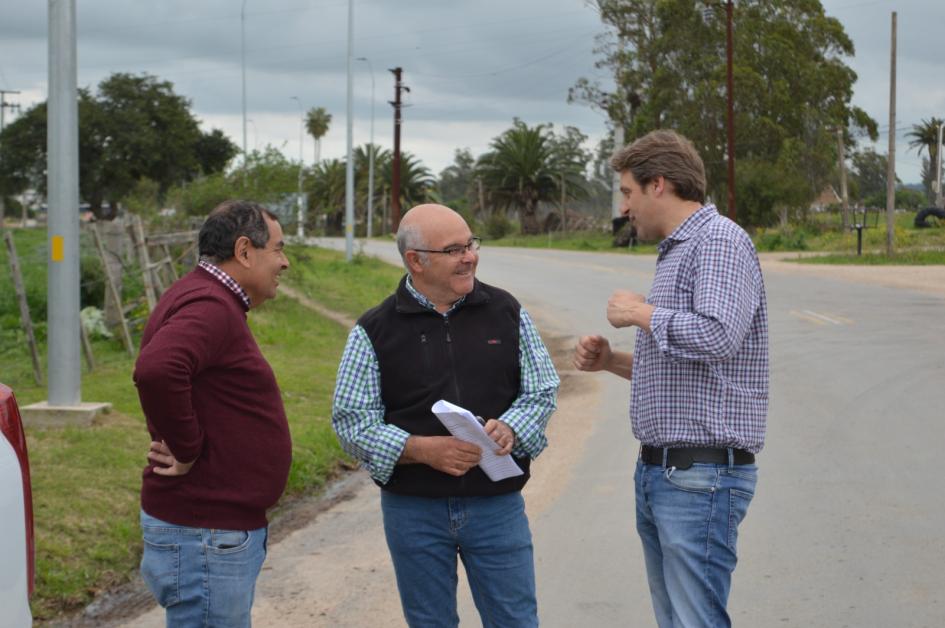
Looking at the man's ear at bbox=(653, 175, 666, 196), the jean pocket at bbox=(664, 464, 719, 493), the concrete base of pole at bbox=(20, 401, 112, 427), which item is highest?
the man's ear at bbox=(653, 175, 666, 196)

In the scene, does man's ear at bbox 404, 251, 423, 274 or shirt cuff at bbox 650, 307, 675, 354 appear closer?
shirt cuff at bbox 650, 307, 675, 354

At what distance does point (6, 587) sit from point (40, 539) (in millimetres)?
3931

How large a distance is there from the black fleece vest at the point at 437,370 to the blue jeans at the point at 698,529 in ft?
1.61

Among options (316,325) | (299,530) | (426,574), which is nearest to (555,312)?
(316,325)

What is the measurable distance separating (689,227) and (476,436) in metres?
0.90

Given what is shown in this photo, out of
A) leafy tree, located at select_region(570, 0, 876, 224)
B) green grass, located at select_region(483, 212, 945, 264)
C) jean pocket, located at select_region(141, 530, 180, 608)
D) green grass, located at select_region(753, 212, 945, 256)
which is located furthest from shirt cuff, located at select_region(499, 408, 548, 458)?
leafy tree, located at select_region(570, 0, 876, 224)

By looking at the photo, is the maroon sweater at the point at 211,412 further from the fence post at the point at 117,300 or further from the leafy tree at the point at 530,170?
the leafy tree at the point at 530,170

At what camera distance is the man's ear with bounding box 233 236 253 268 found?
374 cm

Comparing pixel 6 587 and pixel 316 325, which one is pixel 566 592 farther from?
pixel 316 325

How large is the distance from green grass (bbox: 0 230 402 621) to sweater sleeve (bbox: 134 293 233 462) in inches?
110

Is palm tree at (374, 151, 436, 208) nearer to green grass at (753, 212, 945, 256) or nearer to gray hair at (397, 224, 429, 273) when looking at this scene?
green grass at (753, 212, 945, 256)

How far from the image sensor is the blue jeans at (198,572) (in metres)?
3.59

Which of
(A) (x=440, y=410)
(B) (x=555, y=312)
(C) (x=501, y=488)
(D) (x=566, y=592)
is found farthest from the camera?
(B) (x=555, y=312)

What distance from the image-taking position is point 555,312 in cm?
2155
